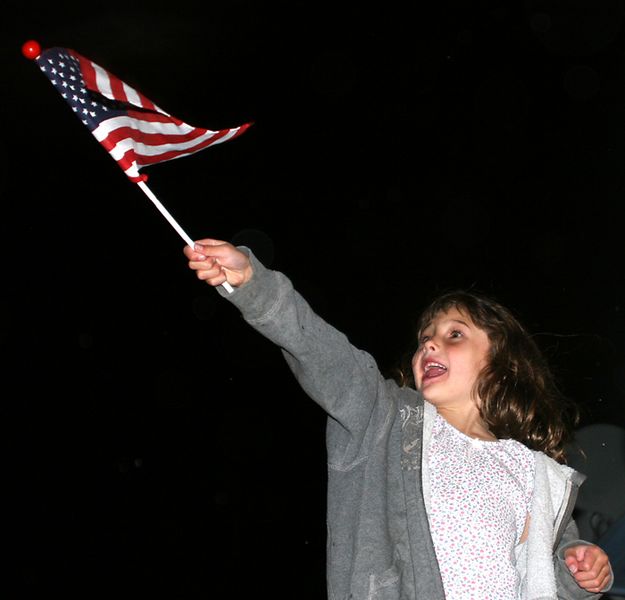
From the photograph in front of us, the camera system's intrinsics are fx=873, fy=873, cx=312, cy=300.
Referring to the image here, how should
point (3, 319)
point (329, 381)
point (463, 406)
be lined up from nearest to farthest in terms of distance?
point (329, 381)
point (463, 406)
point (3, 319)

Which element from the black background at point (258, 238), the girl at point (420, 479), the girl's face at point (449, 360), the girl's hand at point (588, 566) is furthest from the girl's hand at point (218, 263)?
the black background at point (258, 238)

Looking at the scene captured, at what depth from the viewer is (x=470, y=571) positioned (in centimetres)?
111

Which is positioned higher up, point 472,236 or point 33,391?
point 472,236

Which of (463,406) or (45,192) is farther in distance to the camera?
(45,192)

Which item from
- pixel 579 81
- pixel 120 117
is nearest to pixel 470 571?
pixel 120 117

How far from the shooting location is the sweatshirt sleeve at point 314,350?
3.40ft

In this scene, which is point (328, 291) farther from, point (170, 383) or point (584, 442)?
point (584, 442)

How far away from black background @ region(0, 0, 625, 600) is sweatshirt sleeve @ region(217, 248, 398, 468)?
1.94m

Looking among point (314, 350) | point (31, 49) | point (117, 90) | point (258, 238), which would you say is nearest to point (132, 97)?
point (117, 90)

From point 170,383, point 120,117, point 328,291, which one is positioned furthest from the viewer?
point 328,291

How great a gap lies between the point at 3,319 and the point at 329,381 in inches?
77.6

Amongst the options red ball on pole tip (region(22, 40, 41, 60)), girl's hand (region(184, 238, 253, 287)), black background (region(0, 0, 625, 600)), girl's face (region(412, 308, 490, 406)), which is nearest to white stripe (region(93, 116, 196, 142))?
red ball on pole tip (region(22, 40, 41, 60))

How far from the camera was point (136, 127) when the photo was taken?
4.01 ft

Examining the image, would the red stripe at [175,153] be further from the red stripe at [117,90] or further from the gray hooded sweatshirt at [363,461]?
the gray hooded sweatshirt at [363,461]
